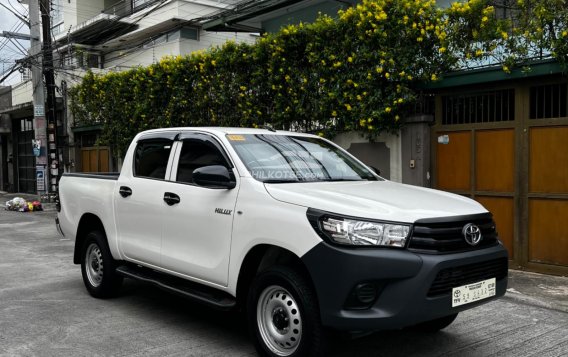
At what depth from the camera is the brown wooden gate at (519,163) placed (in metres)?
7.25

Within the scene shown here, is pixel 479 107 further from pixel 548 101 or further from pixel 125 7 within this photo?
pixel 125 7

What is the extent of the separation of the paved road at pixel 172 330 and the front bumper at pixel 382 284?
575mm

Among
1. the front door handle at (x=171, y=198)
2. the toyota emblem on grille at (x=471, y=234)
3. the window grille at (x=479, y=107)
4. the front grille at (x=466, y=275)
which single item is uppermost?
the window grille at (x=479, y=107)

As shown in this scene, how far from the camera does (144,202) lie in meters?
5.29

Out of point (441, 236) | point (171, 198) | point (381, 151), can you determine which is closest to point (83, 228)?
point (171, 198)

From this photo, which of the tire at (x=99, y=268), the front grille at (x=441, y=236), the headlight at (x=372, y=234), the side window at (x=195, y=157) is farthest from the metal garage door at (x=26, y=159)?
the front grille at (x=441, y=236)

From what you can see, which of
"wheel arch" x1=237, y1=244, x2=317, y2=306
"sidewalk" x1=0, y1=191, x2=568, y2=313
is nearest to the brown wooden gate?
"sidewalk" x1=0, y1=191, x2=568, y2=313

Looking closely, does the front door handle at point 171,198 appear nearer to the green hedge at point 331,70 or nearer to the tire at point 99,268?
the tire at point 99,268

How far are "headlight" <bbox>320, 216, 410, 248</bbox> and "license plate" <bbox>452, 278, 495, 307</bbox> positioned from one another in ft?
1.78

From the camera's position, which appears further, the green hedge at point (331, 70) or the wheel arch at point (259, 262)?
the green hedge at point (331, 70)

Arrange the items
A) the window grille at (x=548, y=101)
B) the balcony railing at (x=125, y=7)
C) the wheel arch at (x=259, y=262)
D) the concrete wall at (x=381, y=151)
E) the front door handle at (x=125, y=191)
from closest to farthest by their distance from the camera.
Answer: the wheel arch at (x=259, y=262) → the front door handle at (x=125, y=191) → the window grille at (x=548, y=101) → the concrete wall at (x=381, y=151) → the balcony railing at (x=125, y=7)

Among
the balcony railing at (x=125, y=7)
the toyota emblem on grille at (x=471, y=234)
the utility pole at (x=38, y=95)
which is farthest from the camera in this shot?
the balcony railing at (x=125, y=7)

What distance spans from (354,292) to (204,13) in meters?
21.7

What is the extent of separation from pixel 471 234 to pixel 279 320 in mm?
1516
